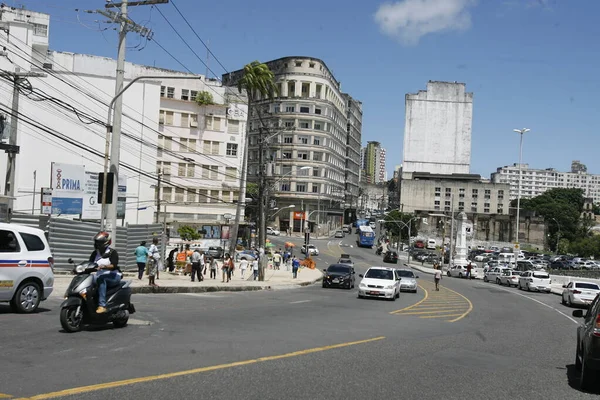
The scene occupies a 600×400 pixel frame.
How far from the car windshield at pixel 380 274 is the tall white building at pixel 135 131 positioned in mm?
25272

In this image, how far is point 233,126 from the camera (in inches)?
3000

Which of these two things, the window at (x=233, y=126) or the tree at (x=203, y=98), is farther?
the window at (x=233, y=126)

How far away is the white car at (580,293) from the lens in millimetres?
33500

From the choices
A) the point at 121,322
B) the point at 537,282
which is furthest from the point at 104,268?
the point at 537,282

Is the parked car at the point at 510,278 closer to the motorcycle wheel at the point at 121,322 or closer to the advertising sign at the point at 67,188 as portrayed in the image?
the advertising sign at the point at 67,188

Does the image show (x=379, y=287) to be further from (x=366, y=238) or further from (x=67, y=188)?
(x=366, y=238)

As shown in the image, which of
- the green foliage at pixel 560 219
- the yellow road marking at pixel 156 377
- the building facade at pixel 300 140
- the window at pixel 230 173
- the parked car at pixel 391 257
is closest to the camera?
the yellow road marking at pixel 156 377

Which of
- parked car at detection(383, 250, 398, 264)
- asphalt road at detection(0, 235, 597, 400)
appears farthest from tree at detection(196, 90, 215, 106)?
asphalt road at detection(0, 235, 597, 400)

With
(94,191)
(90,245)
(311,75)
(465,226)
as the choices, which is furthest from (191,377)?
(311,75)

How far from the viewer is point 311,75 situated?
112875 millimetres

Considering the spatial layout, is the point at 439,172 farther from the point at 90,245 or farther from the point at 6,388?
the point at 6,388

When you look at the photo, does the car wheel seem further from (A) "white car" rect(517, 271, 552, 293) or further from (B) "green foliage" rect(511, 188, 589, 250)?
(B) "green foliage" rect(511, 188, 589, 250)

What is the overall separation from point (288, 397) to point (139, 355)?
3.40 metres

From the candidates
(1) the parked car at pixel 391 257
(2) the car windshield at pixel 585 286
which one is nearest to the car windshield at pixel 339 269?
(2) the car windshield at pixel 585 286
